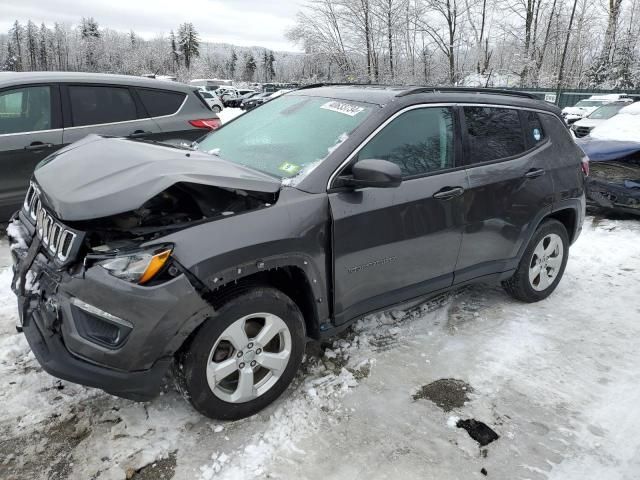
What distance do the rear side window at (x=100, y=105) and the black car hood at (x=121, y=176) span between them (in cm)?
280

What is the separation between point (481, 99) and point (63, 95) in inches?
172

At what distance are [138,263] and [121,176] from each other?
1.67 feet

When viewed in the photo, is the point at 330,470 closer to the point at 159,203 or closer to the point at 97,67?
the point at 159,203

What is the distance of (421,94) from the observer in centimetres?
326

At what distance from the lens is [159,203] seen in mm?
2611

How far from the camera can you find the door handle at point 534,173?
382 centimetres

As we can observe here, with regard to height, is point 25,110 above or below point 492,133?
above

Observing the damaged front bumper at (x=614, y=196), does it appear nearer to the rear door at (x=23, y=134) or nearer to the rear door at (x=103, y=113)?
the rear door at (x=103, y=113)

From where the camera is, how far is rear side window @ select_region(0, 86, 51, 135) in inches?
197

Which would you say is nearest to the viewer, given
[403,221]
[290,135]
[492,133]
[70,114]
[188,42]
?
[403,221]

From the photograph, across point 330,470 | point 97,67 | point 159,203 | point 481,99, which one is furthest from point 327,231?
point 97,67

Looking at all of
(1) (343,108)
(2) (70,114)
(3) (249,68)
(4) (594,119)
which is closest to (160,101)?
(2) (70,114)

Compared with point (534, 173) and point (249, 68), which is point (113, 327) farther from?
point (249, 68)

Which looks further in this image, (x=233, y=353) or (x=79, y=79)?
(x=79, y=79)
